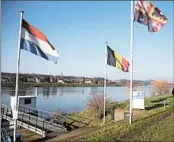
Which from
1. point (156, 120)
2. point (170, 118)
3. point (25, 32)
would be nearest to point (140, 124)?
point (156, 120)

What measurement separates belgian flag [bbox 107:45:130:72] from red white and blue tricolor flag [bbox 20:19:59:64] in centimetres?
480

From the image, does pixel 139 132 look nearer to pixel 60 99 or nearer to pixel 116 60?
pixel 116 60

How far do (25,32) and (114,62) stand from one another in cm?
531

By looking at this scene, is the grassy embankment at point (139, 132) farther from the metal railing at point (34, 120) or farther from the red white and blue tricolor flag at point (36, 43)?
the metal railing at point (34, 120)

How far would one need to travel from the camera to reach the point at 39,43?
7301 millimetres

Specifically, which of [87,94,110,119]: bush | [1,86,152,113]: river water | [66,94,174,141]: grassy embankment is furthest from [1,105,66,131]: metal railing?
[1,86,152,113]: river water

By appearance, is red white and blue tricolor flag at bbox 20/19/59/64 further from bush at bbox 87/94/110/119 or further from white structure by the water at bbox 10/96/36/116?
bush at bbox 87/94/110/119

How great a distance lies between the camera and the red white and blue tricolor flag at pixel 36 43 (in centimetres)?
724

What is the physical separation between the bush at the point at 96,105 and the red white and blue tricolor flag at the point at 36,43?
9.07 m

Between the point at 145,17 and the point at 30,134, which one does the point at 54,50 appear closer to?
the point at 145,17

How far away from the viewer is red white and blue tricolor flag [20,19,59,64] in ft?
23.7

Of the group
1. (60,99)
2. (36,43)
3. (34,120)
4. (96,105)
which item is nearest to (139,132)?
(36,43)

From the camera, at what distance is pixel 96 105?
16.8 m

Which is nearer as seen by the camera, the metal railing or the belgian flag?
the belgian flag
